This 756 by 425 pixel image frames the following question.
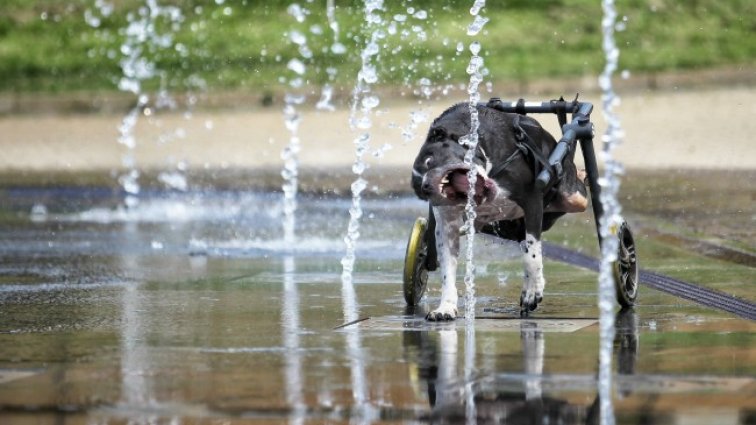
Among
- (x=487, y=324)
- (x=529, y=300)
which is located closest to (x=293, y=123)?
(x=529, y=300)

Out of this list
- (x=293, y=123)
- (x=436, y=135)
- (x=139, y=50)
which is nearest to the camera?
(x=436, y=135)

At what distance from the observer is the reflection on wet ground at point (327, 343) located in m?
6.75

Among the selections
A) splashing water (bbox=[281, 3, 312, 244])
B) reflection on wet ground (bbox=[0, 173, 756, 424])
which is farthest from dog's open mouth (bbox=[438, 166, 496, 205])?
splashing water (bbox=[281, 3, 312, 244])

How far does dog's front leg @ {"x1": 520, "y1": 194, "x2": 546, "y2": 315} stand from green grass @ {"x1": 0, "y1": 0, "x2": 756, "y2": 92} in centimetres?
1870

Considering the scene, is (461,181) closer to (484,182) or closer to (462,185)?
(462,185)

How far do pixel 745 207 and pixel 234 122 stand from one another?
37.4 feet

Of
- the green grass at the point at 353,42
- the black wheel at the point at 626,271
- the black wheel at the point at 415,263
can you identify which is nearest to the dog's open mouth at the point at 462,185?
the black wheel at the point at 415,263

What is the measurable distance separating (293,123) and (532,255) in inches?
634

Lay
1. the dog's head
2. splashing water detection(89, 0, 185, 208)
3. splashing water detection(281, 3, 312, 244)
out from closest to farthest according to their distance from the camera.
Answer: the dog's head, splashing water detection(281, 3, 312, 244), splashing water detection(89, 0, 185, 208)

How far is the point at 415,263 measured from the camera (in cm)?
974

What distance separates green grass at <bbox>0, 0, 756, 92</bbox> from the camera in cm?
2973

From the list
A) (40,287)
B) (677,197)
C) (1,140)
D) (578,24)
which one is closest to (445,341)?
(40,287)

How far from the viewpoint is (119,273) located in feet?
40.1

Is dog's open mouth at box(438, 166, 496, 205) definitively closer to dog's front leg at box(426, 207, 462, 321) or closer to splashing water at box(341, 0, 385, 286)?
dog's front leg at box(426, 207, 462, 321)
